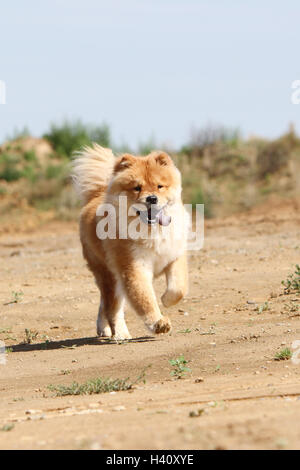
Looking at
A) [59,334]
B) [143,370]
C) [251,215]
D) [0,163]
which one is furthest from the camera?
[0,163]

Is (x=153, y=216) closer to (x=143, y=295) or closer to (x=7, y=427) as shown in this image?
(x=143, y=295)

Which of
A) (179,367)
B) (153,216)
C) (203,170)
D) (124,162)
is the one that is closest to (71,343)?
(153,216)

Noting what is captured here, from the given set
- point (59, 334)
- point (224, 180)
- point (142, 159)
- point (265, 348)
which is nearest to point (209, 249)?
point (59, 334)

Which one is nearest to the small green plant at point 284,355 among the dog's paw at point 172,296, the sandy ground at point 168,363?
the sandy ground at point 168,363

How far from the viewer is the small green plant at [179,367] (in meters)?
5.74

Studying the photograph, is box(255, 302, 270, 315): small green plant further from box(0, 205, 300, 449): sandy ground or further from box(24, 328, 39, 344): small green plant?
box(24, 328, 39, 344): small green plant

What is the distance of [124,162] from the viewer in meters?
7.34

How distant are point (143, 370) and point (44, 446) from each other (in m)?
2.45

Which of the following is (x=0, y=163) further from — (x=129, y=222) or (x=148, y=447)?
(x=148, y=447)

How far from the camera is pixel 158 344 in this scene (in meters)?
6.97

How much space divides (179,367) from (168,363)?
1.22 feet

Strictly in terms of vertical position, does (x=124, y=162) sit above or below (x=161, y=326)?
above

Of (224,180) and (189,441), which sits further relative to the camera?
(224,180)

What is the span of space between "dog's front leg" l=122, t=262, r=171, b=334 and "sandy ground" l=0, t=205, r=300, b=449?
19 centimetres
